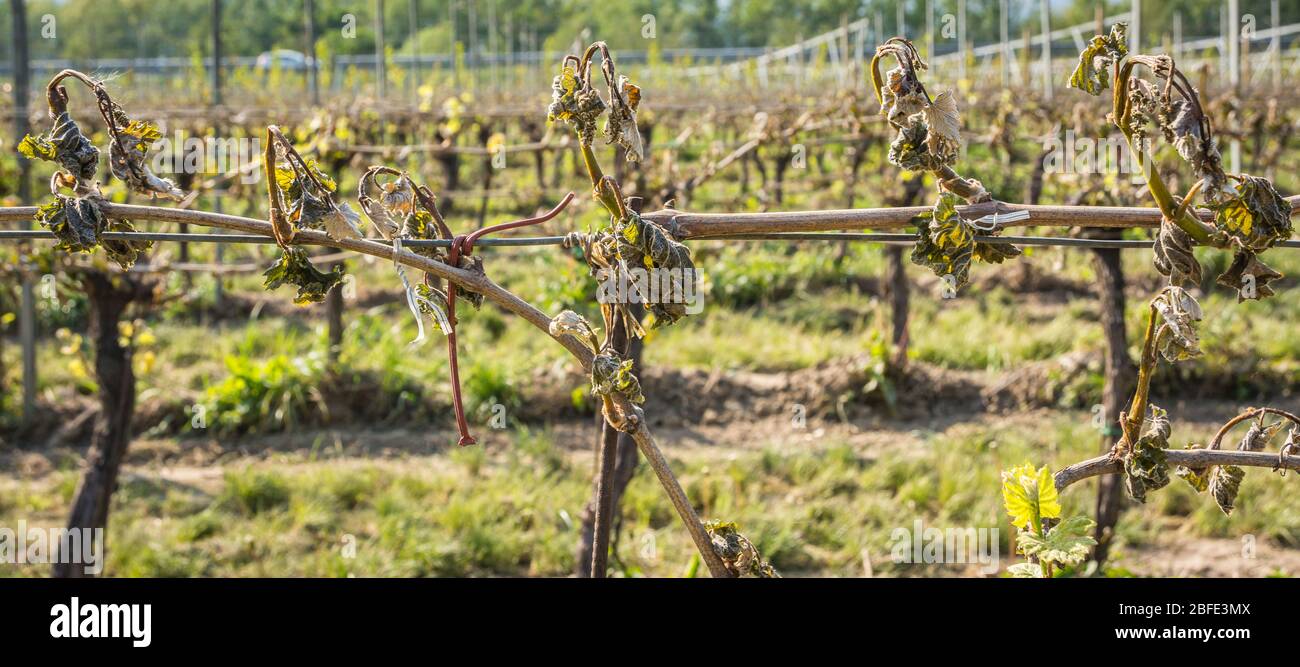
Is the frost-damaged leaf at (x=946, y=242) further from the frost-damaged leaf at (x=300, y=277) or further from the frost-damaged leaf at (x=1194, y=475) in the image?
the frost-damaged leaf at (x=300, y=277)

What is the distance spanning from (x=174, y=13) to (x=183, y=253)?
28.0 m

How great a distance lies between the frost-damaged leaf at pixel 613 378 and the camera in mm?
1397

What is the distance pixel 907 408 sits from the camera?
6.59 meters

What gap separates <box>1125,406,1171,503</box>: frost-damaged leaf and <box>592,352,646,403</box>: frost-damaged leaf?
0.66 meters

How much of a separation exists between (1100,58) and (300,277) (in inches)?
41.0

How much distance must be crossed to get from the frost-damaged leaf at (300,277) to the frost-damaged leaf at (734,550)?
1.99 feet

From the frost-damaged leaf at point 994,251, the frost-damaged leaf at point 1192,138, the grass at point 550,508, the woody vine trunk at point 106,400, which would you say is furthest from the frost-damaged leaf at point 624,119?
the woody vine trunk at point 106,400

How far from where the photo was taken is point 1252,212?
1.34m

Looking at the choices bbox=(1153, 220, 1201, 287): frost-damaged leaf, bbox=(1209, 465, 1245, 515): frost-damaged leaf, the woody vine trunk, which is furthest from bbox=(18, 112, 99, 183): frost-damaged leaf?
the woody vine trunk

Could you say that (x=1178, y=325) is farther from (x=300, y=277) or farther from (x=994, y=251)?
(x=300, y=277)

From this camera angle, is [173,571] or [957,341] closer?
[173,571]

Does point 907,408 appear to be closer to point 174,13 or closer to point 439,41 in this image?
point 439,41
